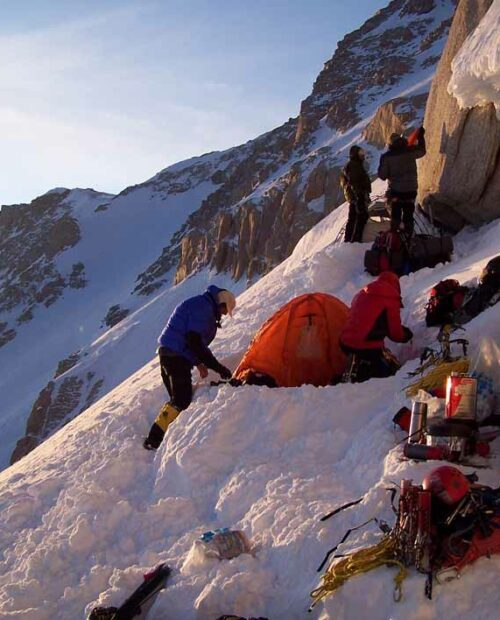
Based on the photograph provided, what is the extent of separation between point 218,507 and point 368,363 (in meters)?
2.12

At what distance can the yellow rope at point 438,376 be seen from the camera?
5.46 metres

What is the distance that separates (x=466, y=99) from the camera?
930cm

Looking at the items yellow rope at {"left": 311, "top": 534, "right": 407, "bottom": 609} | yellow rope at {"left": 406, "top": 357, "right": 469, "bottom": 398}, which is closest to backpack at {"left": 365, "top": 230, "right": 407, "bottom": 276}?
yellow rope at {"left": 406, "top": 357, "right": 469, "bottom": 398}

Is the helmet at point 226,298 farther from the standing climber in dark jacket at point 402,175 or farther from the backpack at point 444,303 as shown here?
the standing climber in dark jacket at point 402,175

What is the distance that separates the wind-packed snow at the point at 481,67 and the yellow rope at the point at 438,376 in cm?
395

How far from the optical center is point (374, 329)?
656cm

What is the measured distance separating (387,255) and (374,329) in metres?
3.49

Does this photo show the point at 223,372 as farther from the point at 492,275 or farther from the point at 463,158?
the point at 463,158

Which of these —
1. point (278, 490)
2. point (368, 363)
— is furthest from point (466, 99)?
point (278, 490)

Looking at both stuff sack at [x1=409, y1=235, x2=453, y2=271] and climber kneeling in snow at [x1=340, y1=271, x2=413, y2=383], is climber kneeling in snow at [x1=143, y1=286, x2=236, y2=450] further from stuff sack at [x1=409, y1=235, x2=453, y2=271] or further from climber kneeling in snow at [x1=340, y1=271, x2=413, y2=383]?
stuff sack at [x1=409, y1=235, x2=453, y2=271]

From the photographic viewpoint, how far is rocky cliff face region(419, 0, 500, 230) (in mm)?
10141

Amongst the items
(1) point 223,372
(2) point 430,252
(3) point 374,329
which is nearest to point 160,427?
(1) point 223,372

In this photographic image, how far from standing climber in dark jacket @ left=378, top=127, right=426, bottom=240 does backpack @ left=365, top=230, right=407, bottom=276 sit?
224 mm

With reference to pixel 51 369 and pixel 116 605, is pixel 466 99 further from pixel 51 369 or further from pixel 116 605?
pixel 51 369
